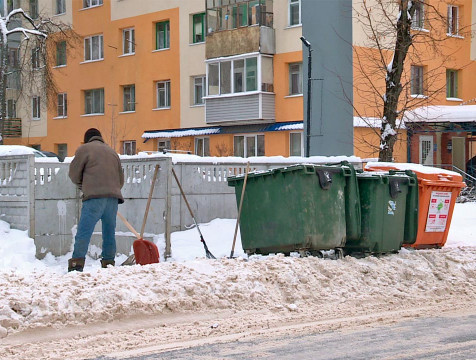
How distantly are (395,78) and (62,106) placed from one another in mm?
28878

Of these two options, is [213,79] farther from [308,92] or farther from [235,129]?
[308,92]

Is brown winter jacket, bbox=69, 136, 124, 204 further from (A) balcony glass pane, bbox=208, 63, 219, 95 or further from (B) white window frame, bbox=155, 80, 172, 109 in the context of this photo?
(B) white window frame, bbox=155, 80, 172, 109

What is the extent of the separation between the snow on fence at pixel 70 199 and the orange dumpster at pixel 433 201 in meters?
2.94

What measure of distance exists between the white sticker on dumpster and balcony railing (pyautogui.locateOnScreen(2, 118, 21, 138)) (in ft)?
123

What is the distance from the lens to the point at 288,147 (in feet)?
116

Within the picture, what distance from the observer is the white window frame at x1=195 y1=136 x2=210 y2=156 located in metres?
39.1

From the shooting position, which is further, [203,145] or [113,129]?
[113,129]

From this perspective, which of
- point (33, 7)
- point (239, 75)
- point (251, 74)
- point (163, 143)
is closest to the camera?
point (251, 74)

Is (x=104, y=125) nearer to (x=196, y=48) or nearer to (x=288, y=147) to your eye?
(x=196, y=48)

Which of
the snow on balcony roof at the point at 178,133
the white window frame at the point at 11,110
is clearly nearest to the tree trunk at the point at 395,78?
the snow on balcony roof at the point at 178,133

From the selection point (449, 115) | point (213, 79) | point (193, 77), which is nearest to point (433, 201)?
point (449, 115)

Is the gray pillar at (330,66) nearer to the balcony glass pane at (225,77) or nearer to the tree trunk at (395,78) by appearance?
the tree trunk at (395,78)

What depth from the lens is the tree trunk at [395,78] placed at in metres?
20.0

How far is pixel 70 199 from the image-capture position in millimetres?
13727
